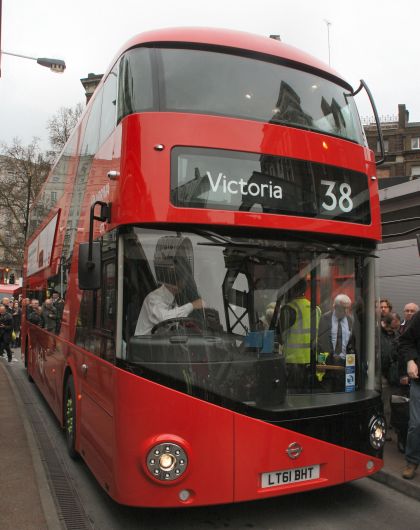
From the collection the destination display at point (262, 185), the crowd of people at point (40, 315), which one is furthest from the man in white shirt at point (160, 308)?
the crowd of people at point (40, 315)

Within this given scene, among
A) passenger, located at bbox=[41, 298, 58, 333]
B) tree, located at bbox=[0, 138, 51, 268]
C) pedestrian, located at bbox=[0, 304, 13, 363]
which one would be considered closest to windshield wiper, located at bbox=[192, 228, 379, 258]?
passenger, located at bbox=[41, 298, 58, 333]

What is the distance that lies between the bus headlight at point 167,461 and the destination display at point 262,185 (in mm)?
1737

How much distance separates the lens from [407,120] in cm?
4997

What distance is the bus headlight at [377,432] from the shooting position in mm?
4379

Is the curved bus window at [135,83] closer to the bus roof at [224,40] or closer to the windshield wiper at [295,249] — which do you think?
the bus roof at [224,40]

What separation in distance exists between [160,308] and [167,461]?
108 cm

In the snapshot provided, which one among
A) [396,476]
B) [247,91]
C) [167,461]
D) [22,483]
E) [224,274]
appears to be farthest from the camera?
[396,476]

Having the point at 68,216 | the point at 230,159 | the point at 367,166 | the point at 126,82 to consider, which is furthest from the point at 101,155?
the point at 367,166

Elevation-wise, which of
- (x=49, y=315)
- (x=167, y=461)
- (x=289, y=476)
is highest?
(x=49, y=315)

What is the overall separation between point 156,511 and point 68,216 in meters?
3.77

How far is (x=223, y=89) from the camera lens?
14.0 feet

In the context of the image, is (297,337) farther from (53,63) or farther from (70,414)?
(53,63)

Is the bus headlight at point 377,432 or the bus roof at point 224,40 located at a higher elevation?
the bus roof at point 224,40

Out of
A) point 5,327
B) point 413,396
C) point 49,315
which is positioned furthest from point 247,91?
point 5,327
